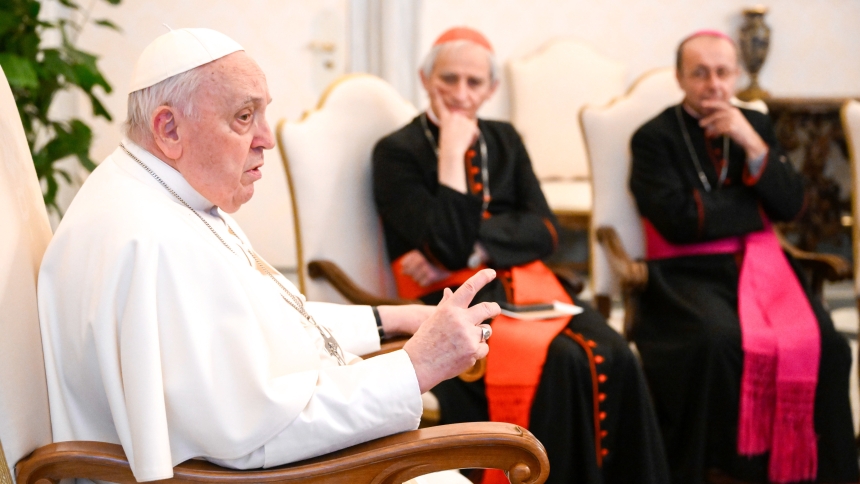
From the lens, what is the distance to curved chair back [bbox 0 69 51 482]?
126 cm

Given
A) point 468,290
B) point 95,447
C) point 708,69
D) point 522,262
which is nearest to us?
point 95,447

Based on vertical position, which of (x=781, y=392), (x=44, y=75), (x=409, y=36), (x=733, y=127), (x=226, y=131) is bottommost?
(x=781, y=392)

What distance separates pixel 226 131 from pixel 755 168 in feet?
7.33

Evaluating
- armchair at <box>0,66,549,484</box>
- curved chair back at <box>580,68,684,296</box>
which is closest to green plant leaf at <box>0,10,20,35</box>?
armchair at <box>0,66,549,484</box>

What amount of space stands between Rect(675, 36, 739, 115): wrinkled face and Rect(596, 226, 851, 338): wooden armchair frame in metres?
0.64

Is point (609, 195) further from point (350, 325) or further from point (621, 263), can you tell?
point (350, 325)

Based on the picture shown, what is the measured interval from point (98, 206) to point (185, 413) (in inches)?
14.6

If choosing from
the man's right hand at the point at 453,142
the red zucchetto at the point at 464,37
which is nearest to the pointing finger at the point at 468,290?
the man's right hand at the point at 453,142

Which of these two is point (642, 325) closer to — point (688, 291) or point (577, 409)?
point (688, 291)

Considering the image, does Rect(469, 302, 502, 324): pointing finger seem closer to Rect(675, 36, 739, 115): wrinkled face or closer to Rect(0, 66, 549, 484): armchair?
Rect(0, 66, 549, 484): armchair

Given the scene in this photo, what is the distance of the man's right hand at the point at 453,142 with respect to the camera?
2602 millimetres

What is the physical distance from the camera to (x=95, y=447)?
128 centimetres

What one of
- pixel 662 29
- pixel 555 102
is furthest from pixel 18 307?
pixel 662 29

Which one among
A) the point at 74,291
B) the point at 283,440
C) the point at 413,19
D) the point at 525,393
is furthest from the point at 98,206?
the point at 413,19
